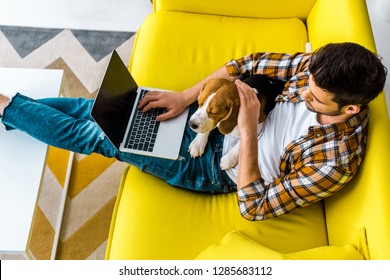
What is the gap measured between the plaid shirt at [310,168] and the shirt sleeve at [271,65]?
0.10 metres

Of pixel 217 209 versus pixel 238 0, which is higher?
pixel 238 0

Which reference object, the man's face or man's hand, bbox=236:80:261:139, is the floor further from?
the man's face

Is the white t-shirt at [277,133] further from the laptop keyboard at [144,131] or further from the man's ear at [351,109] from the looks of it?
the laptop keyboard at [144,131]

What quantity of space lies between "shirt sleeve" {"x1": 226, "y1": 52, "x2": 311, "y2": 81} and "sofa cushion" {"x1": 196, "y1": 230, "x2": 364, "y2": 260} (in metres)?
0.65

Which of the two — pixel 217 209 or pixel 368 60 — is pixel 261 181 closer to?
pixel 217 209

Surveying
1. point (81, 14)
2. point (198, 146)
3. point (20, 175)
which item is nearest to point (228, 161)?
point (198, 146)

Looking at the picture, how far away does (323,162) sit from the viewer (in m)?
1.18

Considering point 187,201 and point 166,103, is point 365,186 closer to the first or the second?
point 187,201

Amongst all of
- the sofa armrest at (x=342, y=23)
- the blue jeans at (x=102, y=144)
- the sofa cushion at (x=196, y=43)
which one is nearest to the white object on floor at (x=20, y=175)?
the blue jeans at (x=102, y=144)

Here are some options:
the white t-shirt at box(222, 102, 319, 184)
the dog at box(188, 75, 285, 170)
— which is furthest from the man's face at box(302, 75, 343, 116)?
the dog at box(188, 75, 285, 170)

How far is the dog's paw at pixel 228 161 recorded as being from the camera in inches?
55.6

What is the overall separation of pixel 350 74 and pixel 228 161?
0.54m

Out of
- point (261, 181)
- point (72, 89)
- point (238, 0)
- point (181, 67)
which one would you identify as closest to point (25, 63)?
point (72, 89)

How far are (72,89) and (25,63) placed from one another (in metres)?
0.37
